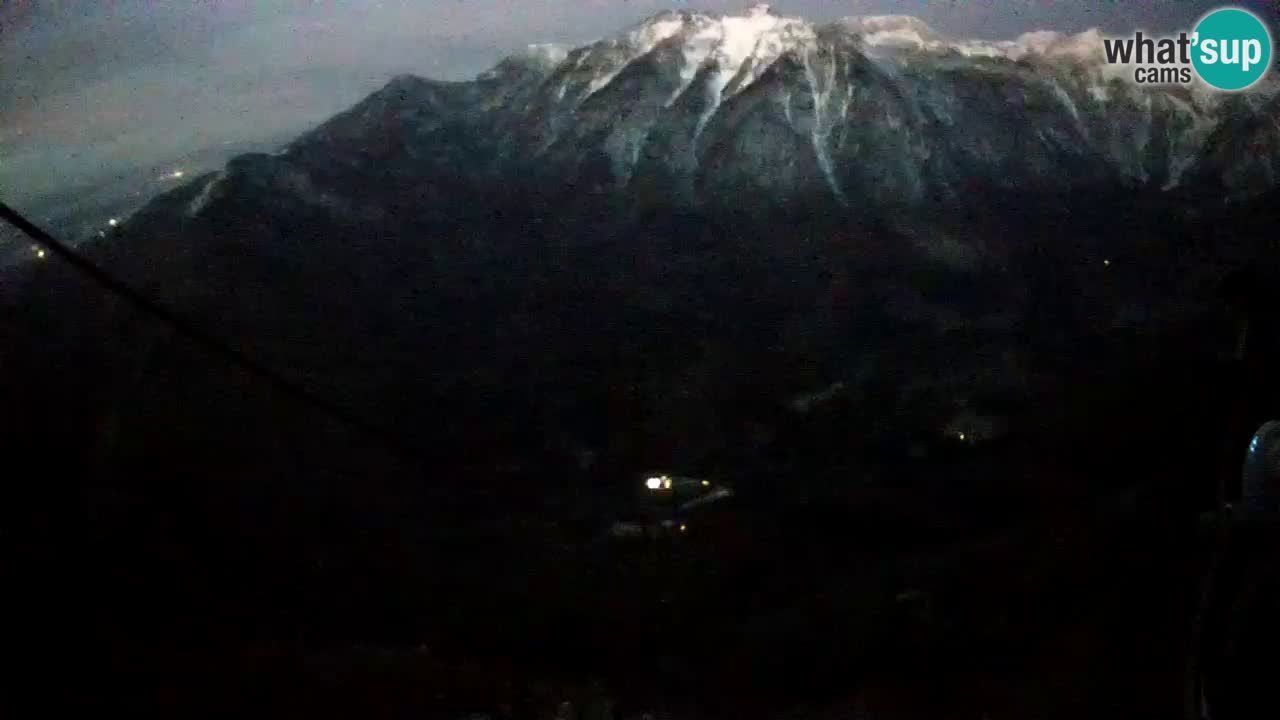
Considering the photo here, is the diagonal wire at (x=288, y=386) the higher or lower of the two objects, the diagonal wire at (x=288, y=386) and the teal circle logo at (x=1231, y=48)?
the lower

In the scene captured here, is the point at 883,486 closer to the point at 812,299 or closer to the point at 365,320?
the point at 812,299

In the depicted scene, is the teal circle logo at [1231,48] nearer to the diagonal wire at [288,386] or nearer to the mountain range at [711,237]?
the mountain range at [711,237]

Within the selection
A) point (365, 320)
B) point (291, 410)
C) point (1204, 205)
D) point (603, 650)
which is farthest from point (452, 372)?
point (1204, 205)

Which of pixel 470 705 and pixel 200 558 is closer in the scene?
pixel 470 705

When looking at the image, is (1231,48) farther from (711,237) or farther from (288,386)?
(288,386)

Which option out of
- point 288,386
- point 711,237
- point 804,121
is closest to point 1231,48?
point 804,121

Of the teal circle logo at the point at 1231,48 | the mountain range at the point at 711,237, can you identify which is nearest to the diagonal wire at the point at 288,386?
the mountain range at the point at 711,237

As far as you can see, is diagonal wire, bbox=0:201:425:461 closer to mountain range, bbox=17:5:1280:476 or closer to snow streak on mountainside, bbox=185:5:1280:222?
mountain range, bbox=17:5:1280:476

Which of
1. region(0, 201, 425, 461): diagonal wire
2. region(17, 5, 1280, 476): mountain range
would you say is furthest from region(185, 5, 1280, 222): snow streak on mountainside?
region(0, 201, 425, 461): diagonal wire

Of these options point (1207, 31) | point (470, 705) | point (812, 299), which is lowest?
point (470, 705)
